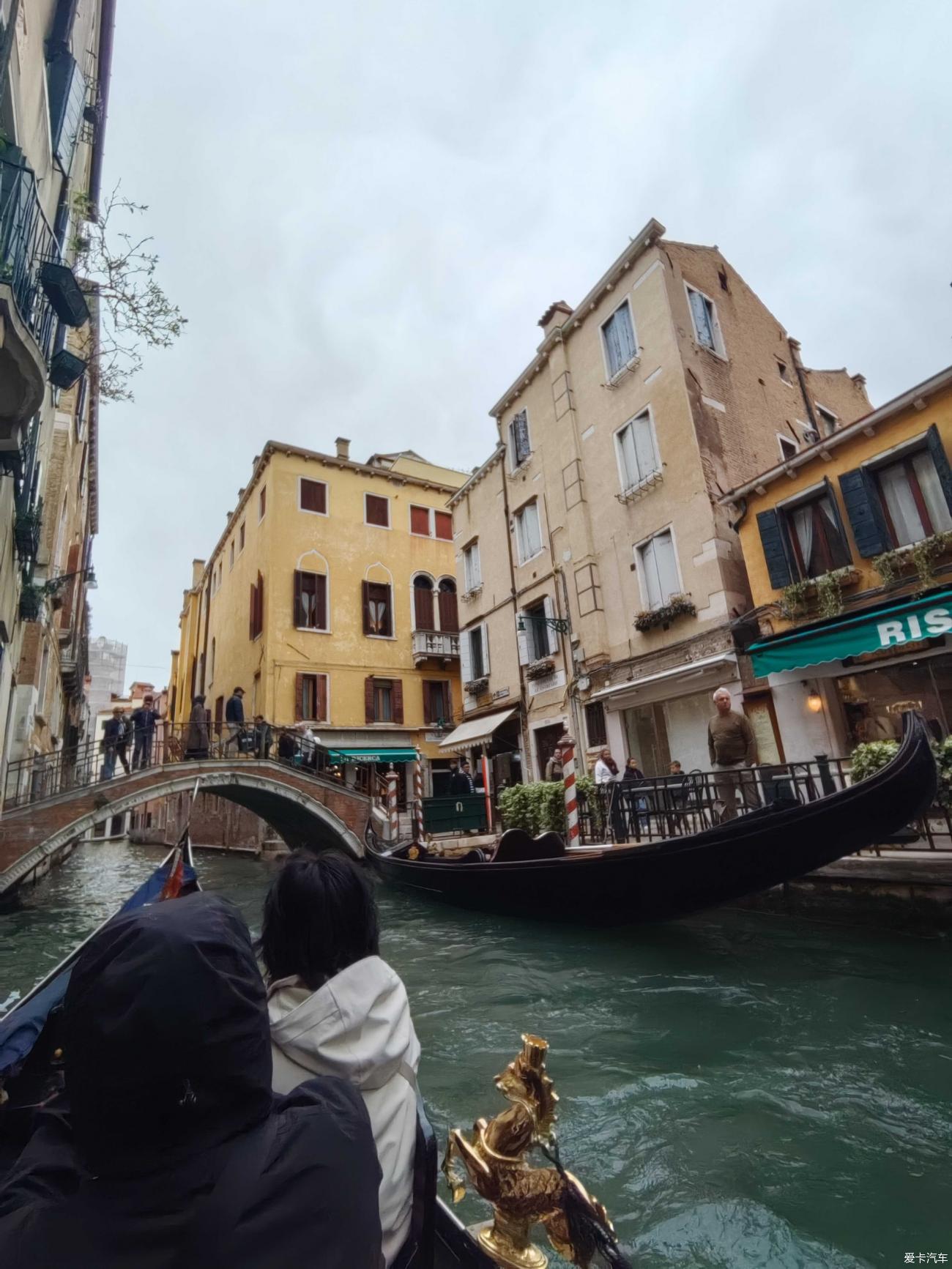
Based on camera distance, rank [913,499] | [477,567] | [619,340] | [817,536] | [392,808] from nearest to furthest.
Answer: [913,499], [817,536], [619,340], [392,808], [477,567]

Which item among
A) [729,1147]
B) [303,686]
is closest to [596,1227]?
[729,1147]

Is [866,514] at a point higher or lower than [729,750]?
higher

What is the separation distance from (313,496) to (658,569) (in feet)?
39.6

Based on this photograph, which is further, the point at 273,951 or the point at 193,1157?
the point at 273,951

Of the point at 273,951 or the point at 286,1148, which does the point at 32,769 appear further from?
the point at 286,1148

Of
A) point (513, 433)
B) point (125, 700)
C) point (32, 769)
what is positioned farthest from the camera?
point (125, 700)

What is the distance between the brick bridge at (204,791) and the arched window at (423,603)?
24.2ft

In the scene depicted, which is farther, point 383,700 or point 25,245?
point 383,700

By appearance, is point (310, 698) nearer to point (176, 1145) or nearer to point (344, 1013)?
point (344, 1013)

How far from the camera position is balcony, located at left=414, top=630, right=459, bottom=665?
762 inches

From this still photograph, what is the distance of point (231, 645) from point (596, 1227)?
71.5ft

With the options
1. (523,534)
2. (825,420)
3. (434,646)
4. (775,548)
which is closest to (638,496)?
(775,548)

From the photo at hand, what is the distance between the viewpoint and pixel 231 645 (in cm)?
2153

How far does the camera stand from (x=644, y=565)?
448 inches
